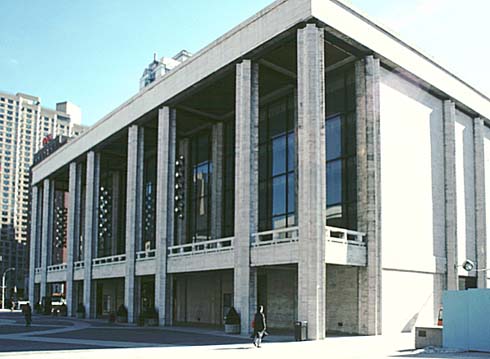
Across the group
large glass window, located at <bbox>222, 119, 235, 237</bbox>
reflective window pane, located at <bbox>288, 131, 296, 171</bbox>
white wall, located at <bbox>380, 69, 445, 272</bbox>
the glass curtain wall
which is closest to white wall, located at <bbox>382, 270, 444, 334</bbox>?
white wall, located at <bbox>380, 69, 445, 272</bbox>

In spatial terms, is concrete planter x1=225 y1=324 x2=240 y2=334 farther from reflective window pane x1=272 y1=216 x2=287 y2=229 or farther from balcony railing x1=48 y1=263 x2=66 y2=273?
balcony railing x1=48 y1=263 x2=66 y2=273

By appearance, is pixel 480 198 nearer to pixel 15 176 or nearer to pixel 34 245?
pixel 34 245

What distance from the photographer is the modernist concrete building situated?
33.8 metres

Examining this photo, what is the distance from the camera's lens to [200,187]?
5275 centimetres

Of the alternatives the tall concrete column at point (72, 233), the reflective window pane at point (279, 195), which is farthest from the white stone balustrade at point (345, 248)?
the tall concrete column at point (72, 233)

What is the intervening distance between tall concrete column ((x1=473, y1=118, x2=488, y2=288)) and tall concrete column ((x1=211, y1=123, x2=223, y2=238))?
62.7 ft

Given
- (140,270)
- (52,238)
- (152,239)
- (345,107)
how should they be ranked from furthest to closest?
(52,238) → (152,239) → (140,270) → (345,107)

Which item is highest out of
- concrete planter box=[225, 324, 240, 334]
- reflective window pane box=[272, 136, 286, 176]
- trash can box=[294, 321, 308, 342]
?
reflective window pane box=[272, 136, 286, 176]

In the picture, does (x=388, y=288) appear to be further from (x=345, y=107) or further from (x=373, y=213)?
(x=345, y=107)

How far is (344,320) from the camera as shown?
36062mm

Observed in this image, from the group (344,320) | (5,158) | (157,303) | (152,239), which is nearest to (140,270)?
(157,303)

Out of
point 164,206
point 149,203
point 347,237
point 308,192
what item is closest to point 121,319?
point 164,206

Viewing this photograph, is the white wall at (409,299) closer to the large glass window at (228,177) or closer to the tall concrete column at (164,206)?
the large glass window at (228,177)

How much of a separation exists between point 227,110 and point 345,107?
39.4 feet
